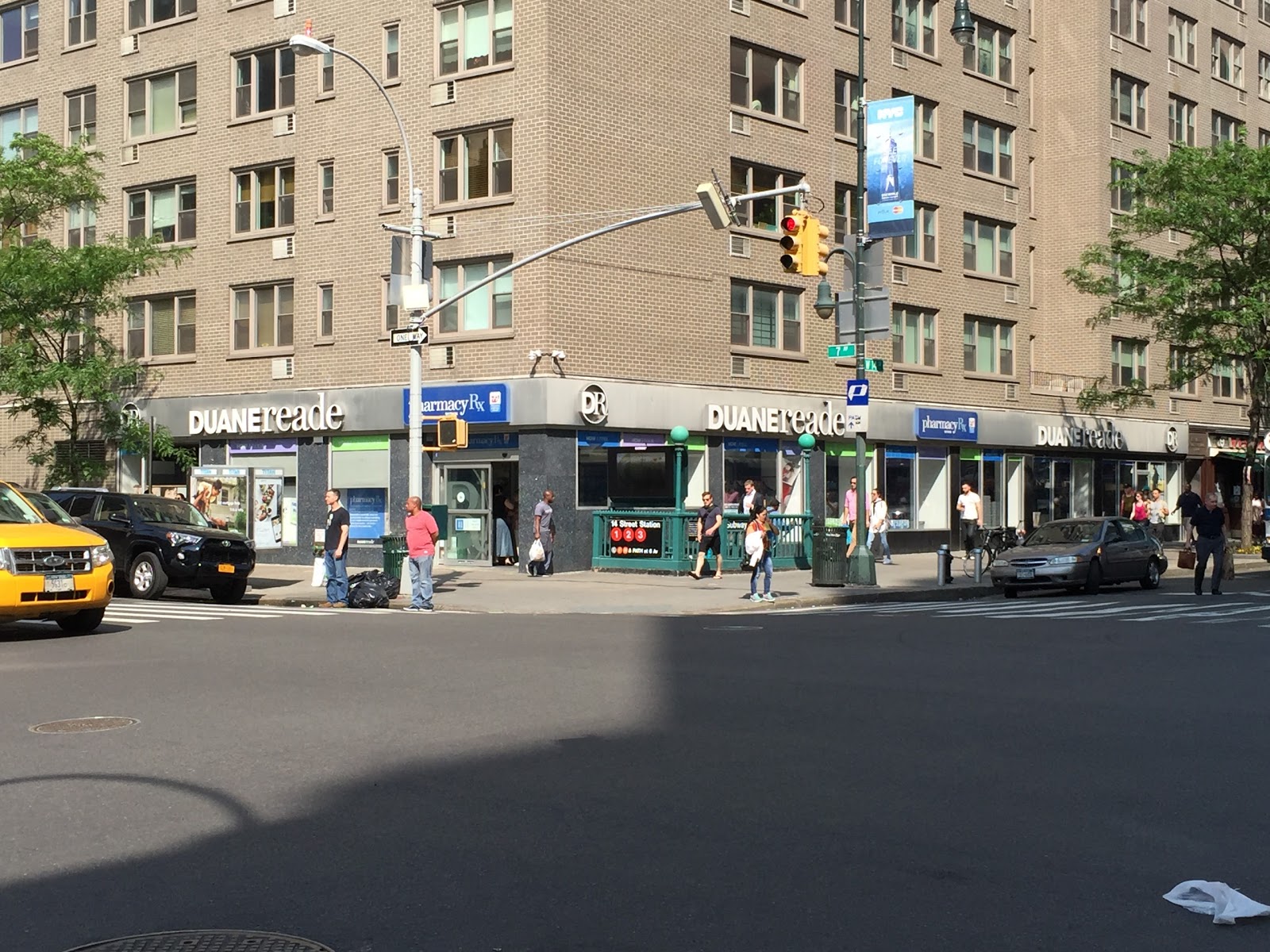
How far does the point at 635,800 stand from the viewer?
296 inches

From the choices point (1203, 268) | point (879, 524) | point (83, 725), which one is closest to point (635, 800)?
point (83, 725)

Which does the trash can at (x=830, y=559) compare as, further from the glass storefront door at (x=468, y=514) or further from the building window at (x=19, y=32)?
the building window at (x=19, y=32)

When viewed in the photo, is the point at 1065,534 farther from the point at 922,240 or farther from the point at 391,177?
the point at 391,177

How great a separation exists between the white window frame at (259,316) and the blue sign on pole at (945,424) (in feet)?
54.6

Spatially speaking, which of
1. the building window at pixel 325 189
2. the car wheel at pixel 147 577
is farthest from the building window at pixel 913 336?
the car wheel at pixel 147 577

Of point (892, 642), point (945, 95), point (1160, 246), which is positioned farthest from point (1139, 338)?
point (892, 642)

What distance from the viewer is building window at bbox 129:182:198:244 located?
3797 centimetres

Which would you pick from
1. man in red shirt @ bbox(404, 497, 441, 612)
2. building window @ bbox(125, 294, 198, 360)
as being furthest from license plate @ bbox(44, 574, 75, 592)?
building window @ bbox(125, 294, 198, 360)

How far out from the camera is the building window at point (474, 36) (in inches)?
1273

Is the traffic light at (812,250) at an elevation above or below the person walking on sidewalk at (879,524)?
above

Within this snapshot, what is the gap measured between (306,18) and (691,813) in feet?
106

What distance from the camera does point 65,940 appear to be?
519 centimetres

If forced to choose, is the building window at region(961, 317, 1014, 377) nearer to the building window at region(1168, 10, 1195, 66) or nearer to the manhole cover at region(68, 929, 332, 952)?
the building window at region(1168, 10, 1195, 66)

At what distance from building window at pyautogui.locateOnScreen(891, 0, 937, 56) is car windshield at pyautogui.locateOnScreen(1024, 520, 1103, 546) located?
17564 millimetres
